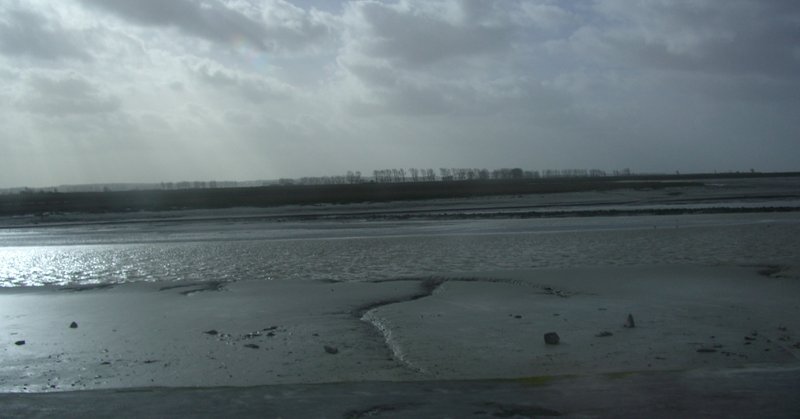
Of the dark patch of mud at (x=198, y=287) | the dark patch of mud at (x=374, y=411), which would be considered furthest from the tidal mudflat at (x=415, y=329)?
the dark patch of mud at (x=198, y=287)

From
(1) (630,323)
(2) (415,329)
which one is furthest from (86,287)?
(1) (630,323)

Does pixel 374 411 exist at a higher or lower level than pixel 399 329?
higher

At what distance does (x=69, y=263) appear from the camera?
21125mm

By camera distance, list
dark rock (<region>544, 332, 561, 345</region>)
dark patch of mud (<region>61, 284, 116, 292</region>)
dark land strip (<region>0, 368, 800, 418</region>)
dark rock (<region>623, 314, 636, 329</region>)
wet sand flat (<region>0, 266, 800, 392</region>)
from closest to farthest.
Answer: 1. dark land strip (<region>0, 368, 800, 418</region>)
2. wet sand flat (<region>0, 266, 800, 392</region>)
3. dark rock (<region>544, 332, 561, 345</region>)
4. dark rock (<region>623, 314, 636, 329</region>)
5. dark patch of mud (<region>61, 284, 116, 292</region>)

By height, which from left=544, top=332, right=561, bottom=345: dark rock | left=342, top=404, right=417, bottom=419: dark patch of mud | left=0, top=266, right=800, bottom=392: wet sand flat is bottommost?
left=0, top=266, right=800, bottom=392: wet sand flat

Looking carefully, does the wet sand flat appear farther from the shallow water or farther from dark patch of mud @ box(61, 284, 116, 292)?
the shallow water

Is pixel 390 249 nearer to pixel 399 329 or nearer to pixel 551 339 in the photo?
pixel 399 329

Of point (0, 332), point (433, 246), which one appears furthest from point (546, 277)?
point (0, 332)

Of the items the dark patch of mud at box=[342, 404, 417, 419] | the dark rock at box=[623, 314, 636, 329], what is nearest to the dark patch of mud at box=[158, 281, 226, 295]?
the dark rock at box=[623, 314, 636, 329]

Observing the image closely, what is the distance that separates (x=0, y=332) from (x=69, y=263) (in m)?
10.8

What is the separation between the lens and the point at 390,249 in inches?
862

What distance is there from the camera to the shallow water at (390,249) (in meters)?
17.7

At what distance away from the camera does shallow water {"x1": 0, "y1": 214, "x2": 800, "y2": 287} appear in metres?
17.7

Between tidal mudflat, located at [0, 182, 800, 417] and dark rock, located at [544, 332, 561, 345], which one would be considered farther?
dark rock, located at [544, 332, 561, 345]
